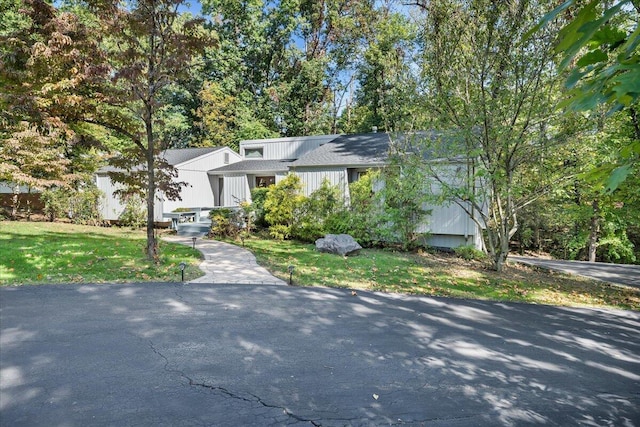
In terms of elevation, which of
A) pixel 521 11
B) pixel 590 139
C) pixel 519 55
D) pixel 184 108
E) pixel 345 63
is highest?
pixel 345 63

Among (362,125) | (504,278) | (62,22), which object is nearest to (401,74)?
(504,278)

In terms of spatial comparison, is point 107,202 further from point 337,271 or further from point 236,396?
point 236,396

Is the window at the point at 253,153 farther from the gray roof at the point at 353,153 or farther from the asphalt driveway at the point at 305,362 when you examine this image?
the asphalt driveway at the point at 305,362

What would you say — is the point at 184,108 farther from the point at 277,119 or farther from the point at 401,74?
the point at 401,74

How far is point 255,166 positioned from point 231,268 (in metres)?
10.3

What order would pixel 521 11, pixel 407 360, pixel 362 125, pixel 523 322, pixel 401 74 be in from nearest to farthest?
pixel 407 360, pixel 523 322, pixel 521 11, pixel 401 74, pixel 362 125

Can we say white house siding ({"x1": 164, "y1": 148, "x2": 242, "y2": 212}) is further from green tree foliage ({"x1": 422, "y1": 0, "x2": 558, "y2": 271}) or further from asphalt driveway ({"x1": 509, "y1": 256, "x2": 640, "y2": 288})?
asphalt driveway ({"x1": 509, "y1": 256, "x2": 640, "y2": 288})

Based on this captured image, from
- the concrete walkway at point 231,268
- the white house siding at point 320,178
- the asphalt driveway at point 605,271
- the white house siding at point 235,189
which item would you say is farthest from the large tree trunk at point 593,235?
the white house siding at point 235,189

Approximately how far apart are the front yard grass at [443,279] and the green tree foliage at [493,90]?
3.56 feet

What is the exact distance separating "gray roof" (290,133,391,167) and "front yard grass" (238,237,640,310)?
4.21 meters

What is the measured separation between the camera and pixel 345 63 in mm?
27609

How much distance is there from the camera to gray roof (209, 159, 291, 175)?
1673 centimetres

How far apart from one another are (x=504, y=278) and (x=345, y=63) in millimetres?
23465

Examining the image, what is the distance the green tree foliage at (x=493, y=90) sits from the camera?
7.53m
